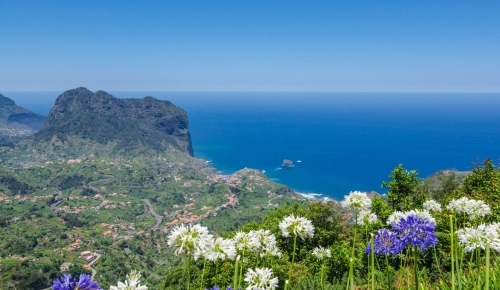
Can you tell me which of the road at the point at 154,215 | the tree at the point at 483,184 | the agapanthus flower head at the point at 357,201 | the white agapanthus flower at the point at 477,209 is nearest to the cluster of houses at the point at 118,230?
the road at the point at 154,215

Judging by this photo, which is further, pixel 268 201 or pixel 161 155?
pixel 161 155

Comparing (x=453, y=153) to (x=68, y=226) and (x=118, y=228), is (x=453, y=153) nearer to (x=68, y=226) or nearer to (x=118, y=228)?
(x=118, y=228)

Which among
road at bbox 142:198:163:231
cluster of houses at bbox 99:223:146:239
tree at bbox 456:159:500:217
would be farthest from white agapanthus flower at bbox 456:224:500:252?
road at bbox 142:198:163:231

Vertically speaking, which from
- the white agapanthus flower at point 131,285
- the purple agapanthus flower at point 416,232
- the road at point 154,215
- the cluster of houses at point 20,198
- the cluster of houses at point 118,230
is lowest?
the road at point 154,215

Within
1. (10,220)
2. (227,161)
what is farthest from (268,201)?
(10,220)

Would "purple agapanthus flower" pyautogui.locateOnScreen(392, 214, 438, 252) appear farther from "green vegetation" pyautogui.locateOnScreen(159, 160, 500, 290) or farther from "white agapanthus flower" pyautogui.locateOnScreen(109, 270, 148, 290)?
"green vegetation" pyautogui.locateOnScreen(159, 160, 500, 290)

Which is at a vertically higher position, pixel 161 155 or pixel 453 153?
pixel 453 153

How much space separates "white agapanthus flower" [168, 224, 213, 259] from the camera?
3.08 m

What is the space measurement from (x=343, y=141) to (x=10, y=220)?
14978cm

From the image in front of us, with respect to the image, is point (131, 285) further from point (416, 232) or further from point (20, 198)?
point (20, 198)

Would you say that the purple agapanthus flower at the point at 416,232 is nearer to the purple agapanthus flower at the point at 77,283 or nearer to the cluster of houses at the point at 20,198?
the purple agapanthus flower at the point at 77,283

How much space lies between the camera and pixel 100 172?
152 meters

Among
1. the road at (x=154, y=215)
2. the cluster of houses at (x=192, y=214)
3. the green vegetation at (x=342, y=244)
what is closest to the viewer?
the green vegetation at (x=342, y=244)

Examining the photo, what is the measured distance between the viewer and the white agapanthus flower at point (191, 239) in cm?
308
